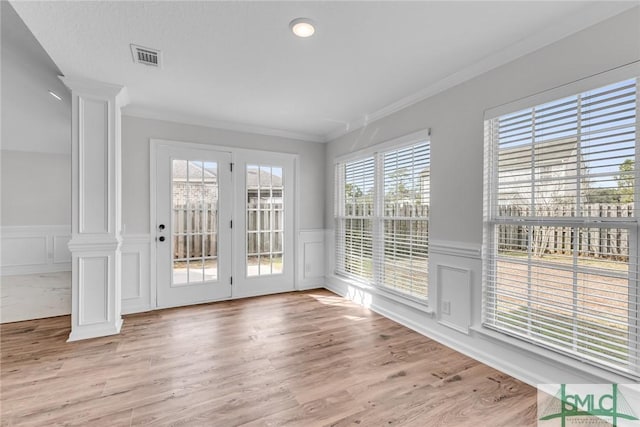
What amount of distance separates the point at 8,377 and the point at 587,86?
4.46 meters

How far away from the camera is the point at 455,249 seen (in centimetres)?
272

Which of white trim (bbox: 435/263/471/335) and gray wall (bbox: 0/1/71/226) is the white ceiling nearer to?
gray wall (bbox: 0/1/71/226)

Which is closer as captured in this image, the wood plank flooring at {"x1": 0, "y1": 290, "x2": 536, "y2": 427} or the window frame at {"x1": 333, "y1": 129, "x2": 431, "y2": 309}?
the wood plank flooring at {"x1": 0, "y1": 290, "x2": 536, "y2": 427}

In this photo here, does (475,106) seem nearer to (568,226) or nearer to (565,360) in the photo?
(568,226)

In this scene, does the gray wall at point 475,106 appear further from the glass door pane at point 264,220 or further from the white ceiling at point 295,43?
the glass door pane at point 264,220

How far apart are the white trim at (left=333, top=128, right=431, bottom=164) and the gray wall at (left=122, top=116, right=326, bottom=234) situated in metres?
0.68

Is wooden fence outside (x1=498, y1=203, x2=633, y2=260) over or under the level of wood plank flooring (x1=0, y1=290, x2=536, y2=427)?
over

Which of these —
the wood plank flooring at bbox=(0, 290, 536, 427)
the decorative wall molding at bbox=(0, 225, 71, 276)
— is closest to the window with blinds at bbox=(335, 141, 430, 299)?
the wood plank flooring at bbox=(0, 290, 536, 427)

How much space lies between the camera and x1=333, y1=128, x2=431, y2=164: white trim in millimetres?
3045

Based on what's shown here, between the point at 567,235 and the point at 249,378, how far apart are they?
2.45 metres

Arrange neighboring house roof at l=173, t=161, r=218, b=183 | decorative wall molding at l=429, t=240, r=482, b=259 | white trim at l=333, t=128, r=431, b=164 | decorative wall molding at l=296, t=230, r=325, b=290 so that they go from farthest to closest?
decorative wall molding at l=296, t=230, r=325, b=290 < neighboring house roof at l=173, t=161, r=218, b=183 < white trim at l=333, t=128, r=431, b=164 < decorative wall molding at l=429, t=240, r=482, b=259

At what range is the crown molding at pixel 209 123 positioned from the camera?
3590 millimetres

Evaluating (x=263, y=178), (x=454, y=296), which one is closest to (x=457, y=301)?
(x=454, y=296)

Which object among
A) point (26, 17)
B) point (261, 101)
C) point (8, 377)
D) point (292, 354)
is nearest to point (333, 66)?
point (261, 101)
